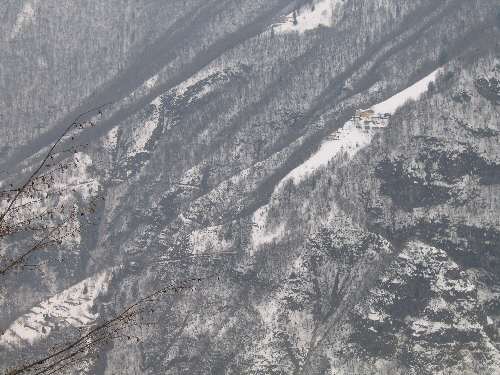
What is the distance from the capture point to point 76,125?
18.2 metres

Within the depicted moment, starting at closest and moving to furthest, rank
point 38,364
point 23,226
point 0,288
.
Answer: point 38,364 → point 23,226 → point 0,288

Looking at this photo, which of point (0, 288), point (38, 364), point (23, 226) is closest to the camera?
point (38, 364)

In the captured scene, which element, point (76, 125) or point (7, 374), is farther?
point (76, 125)

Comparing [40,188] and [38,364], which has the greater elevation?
[40,188]

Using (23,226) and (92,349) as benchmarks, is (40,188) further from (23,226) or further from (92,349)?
(92,349)

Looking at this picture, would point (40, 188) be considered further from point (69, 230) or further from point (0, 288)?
point (0, 288)

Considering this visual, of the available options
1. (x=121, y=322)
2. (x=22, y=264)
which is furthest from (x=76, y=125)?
(x=121, y=322)

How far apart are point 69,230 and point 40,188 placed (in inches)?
48.6

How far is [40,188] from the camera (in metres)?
17.5

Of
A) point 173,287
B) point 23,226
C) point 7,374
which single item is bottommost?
point 7,374

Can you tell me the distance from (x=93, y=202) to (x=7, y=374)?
4.08m

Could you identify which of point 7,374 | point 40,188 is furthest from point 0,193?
point 7,374

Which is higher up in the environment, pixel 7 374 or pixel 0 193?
pixel 0 193

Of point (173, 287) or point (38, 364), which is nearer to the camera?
point (38, 364)
